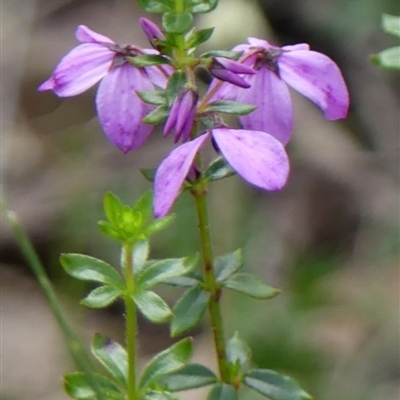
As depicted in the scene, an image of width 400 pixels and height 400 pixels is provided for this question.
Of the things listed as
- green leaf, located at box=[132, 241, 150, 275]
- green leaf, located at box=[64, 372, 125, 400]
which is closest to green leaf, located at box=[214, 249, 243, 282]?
green leaf, located at box=[132, 241, 150, 275]

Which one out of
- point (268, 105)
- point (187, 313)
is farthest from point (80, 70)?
point (187, 313)

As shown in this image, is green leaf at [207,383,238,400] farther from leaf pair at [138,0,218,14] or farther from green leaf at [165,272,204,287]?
leaf pair at [138,0,218,14]

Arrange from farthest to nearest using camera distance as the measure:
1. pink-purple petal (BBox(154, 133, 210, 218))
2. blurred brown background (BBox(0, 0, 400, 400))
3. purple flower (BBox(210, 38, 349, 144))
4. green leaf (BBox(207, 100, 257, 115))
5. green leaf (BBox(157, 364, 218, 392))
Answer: blurred brown background (BBox(0, 0, 400, 400))
green leaf (BBox(157, 364, 218, 392))
purple flower (BBox(210, 38, 349, 144))
green leaf (BBox(207, 100, 257, 115))
pink-purple petal (BBox(154, 133, 210, 218))

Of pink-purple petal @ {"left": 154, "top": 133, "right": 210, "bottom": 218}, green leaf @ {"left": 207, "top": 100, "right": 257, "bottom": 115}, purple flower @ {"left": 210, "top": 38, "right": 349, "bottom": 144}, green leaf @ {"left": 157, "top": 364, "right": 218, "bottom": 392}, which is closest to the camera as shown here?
pink-purple petal @ {"left": 154, "top": 133, "right": 210, "bottom": 218}

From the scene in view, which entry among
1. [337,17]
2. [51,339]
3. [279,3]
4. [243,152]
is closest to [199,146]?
[243,152]

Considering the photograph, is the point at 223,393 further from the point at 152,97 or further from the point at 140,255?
the point at 152,97

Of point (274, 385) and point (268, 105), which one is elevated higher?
point (268, 105)

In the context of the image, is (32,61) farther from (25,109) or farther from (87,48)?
(87,48)

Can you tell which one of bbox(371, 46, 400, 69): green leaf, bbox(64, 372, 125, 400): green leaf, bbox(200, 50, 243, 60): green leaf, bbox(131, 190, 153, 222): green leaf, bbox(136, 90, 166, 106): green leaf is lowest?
bbox(64, 372, 125, 400): green leaf
